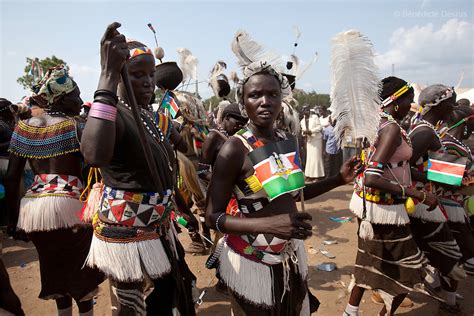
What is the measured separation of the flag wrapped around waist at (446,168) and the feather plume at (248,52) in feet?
7.93

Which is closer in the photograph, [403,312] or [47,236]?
[47,236]

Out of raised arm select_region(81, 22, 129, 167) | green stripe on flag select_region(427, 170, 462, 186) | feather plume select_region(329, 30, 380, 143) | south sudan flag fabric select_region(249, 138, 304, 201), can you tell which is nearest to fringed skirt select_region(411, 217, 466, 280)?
green stripe on flag select_region(427, 170, 462, 186)

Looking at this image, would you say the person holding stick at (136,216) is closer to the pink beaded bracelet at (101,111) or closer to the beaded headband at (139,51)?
the beaded headband at (139,51)

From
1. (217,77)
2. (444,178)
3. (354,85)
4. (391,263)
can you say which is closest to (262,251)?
(354,85)

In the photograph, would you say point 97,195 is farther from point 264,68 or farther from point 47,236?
point 264,68

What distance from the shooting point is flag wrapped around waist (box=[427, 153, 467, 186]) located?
11.8 ft

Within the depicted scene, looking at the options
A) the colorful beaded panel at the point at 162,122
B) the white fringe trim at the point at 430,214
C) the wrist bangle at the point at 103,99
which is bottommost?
the white fringe trim at the point at 430,214

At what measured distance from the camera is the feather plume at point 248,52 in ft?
7.71

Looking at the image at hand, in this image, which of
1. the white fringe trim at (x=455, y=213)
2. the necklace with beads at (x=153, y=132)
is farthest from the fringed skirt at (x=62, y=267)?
the white fringe trim at (x=455, y=213)

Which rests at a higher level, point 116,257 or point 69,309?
point 116,257

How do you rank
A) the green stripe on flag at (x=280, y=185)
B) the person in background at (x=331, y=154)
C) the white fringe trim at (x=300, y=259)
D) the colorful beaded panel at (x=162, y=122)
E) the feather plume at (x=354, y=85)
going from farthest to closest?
the person in background at (x=331, y=154)
the feather plume at (x=354, y=85)
the colorful beaded panel at (x=162, y=122)
the white fringe trim at (x=300, y=259)
the green stripe on flag at (x=280, y=185)

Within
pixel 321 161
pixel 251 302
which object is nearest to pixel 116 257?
pixel 251 302

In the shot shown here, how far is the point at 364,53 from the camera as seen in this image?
111 inches

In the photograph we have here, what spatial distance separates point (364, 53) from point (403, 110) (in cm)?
88
